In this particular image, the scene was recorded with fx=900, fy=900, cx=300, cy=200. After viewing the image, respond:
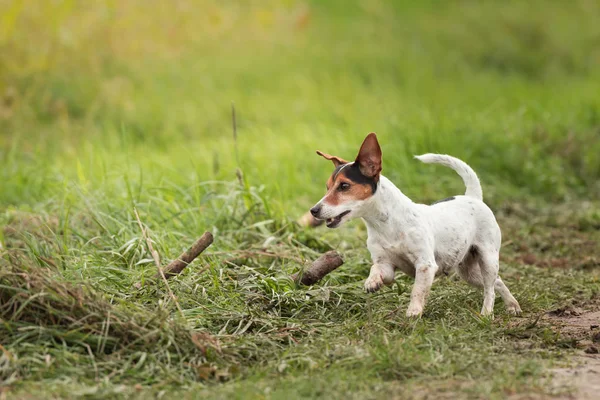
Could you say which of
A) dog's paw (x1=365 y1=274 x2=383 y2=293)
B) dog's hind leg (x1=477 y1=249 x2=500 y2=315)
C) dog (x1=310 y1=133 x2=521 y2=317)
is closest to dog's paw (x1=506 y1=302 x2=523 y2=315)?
dog (x1=310 y1=133 x2=521 y2=317)

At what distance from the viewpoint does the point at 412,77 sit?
13.3m

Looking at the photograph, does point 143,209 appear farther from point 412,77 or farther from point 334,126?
point 412,77

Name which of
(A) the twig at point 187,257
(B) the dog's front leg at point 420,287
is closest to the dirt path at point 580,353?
(B) the dog's front leg at point 420,287

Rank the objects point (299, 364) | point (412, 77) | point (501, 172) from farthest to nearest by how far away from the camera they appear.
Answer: point (412, 77)
point (501, 172)
point (299, 364)

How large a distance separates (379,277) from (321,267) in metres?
0.42

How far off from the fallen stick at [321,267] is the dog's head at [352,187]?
36 cm

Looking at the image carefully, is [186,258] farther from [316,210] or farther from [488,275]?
[488,275]

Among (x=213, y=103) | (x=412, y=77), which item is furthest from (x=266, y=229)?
(x=412, y=77)

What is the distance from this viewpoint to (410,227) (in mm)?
4910

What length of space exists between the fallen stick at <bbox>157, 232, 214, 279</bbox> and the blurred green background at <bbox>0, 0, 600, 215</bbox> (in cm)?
187

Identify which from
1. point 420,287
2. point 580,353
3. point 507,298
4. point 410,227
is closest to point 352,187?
point 410,227

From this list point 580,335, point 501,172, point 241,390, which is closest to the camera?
point 241,390

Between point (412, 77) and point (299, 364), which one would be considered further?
point (412, 77)

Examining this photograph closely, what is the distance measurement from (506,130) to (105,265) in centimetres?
574
